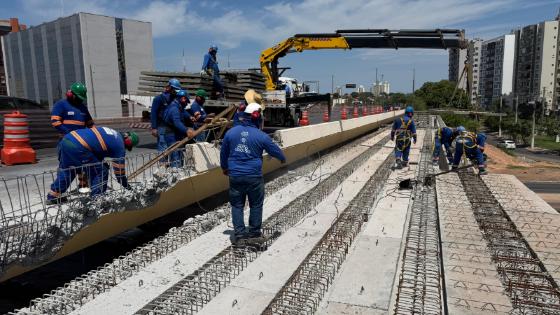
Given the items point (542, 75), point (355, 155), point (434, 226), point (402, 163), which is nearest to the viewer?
point (434, 226)

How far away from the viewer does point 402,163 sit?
9852mm

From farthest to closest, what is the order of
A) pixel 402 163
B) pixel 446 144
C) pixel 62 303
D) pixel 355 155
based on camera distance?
pixel 355 155, pixel 446 144, pixel 402 163, pixel 62 303

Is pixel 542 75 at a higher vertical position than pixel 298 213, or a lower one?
higher

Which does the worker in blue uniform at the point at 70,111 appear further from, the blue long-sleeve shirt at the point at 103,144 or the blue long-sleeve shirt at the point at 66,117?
the blue long-sleeve shirt at the point at 103,144

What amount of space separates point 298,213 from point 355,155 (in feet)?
22.0

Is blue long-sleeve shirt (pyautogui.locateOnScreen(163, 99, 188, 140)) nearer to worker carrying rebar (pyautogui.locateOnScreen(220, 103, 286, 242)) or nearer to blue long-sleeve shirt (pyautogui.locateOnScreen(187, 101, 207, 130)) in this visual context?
blue long-sleeve shirt (pyautogui.locateOnScreen(187, 101, 207, 130))

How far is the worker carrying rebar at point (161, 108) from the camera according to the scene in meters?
6.31

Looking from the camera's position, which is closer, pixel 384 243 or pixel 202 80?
pixel 384 243

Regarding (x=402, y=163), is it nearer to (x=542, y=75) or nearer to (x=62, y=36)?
(x=62, y=36)

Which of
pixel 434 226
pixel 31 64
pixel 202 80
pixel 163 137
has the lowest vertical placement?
pixel 434 226

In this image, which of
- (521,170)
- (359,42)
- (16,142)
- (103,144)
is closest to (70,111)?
(103,144)

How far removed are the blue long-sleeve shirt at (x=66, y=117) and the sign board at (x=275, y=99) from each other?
9.16 metres

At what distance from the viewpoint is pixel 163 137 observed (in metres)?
6.50

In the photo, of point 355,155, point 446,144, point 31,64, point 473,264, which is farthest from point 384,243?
point 31,64
